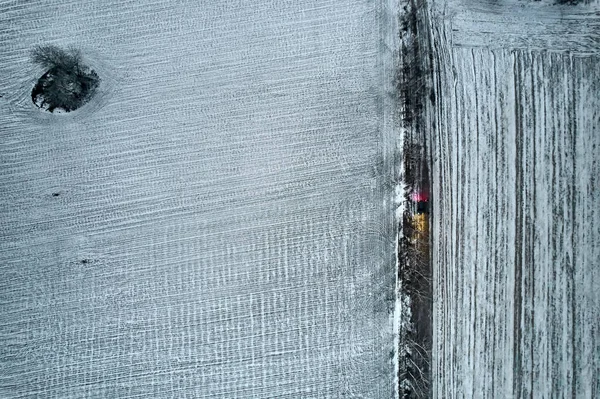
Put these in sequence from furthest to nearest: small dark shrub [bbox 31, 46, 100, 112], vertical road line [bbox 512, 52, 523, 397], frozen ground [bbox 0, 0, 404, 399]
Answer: small dark shrub [bbox 31, 46, 100, 112] < frozen ground [bbox 0, 0, 404, 399] < vertical road line [bbox 512, 52, 523, 397]

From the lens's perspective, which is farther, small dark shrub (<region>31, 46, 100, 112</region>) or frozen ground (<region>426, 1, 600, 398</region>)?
small dark shrub (<region>31, 46, 100, 112</region>)

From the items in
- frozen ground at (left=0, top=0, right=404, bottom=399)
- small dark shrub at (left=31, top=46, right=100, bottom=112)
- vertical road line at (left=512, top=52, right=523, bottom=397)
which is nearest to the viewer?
vertical road line at (left=512, top=52, right=523, bottom=397)

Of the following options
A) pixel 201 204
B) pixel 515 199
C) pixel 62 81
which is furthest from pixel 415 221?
pixel 62 81

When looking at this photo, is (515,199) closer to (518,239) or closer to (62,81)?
(518,239)

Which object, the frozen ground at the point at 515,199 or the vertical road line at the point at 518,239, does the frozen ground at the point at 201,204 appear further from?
the vertical road line at the point at 518,239

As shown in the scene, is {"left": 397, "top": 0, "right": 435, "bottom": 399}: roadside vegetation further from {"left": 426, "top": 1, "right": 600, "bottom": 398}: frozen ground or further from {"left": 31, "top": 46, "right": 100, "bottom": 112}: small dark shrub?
{"left": 31, "top": 46, "right": 100, "bottom": 112}: small dark shrub

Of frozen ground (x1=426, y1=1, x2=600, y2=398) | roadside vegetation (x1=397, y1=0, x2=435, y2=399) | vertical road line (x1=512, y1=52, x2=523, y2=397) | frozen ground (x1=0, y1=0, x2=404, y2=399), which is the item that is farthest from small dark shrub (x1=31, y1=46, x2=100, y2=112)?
vertical road line (x1=512, y1=52, x2=523, y2=397)
